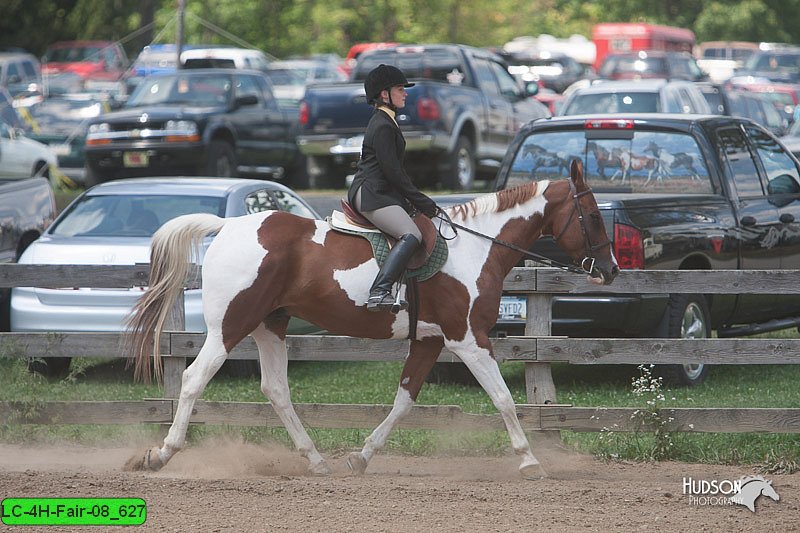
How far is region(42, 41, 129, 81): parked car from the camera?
44281 millimetres

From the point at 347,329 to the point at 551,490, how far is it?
5.19ft

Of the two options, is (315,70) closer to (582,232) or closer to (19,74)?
(19,74)

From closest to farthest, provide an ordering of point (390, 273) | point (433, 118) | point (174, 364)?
point (390, 273)
point (174, 364)
point (433, 118)

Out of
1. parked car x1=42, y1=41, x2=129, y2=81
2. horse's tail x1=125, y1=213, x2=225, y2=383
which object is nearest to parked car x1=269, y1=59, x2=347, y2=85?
parked car x1=42, y1=41, x2=129, y2=81

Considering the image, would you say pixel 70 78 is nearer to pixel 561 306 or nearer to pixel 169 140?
pixel 169 140

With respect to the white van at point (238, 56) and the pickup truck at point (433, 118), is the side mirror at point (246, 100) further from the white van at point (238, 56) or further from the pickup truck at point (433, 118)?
the white van at point (238, 56)

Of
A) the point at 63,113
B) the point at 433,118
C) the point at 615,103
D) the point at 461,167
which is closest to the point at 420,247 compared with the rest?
the point at 433,118

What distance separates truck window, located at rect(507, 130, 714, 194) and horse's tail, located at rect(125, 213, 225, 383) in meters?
4.11

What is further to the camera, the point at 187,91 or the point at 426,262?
the point at 187,91

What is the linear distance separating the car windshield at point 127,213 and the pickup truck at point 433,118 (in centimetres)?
803

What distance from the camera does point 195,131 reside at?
63.7ft

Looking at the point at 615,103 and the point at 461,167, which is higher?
the point at 615,103

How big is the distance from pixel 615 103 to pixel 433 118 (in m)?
2.76

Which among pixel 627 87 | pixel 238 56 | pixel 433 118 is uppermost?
pixel 627 87
